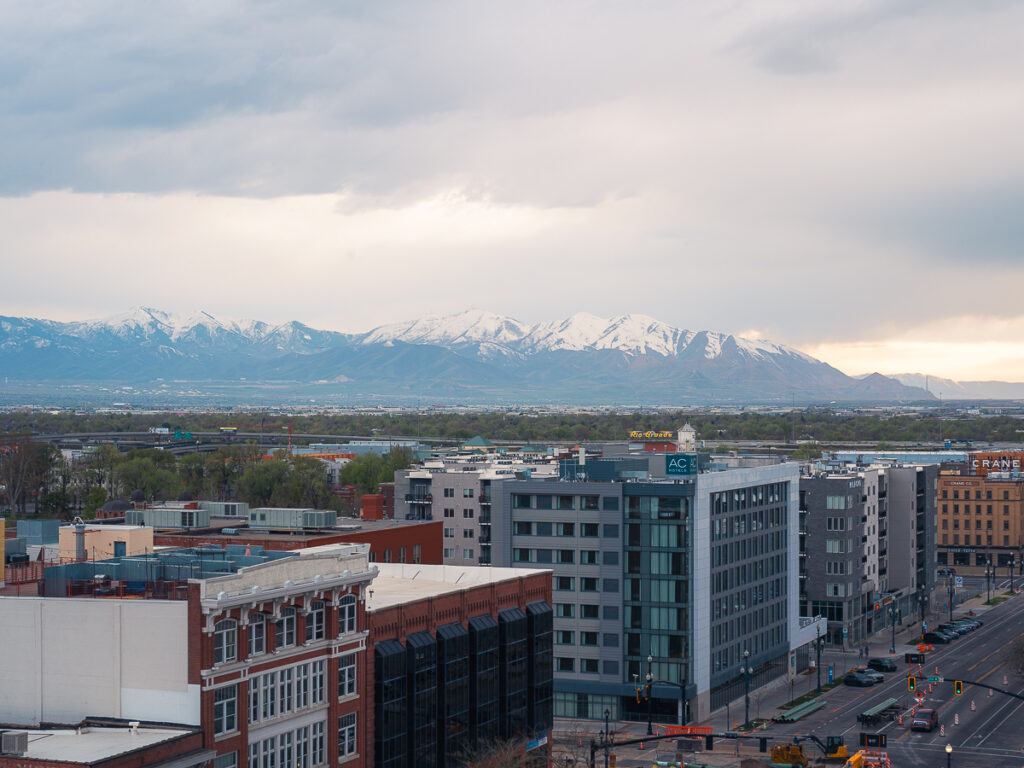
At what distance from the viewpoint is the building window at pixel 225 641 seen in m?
57.2

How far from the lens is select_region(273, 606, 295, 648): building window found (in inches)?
2414

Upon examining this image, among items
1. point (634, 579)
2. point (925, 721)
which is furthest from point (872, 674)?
point (634, 579)

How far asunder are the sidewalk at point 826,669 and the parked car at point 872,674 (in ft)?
6.73

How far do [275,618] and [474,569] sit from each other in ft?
86.5

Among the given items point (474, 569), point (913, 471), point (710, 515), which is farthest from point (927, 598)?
point (474, 569)

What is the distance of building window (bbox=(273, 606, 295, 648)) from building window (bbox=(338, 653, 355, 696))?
371 centimetres

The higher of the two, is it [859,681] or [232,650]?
[232,650]

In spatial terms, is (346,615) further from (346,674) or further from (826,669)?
(826,669)

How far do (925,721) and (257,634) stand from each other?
69.7 meters

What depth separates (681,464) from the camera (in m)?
116

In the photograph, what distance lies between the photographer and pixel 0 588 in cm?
6412

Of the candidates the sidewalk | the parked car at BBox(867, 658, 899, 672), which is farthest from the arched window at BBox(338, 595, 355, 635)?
the parked car at BBox(867, 658, 899, 672)

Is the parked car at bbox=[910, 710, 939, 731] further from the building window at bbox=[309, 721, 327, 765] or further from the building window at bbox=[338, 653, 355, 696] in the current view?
the building window at bbox=[309, 721, 327, 765]

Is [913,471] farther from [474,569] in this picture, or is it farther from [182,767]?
[182,767]
